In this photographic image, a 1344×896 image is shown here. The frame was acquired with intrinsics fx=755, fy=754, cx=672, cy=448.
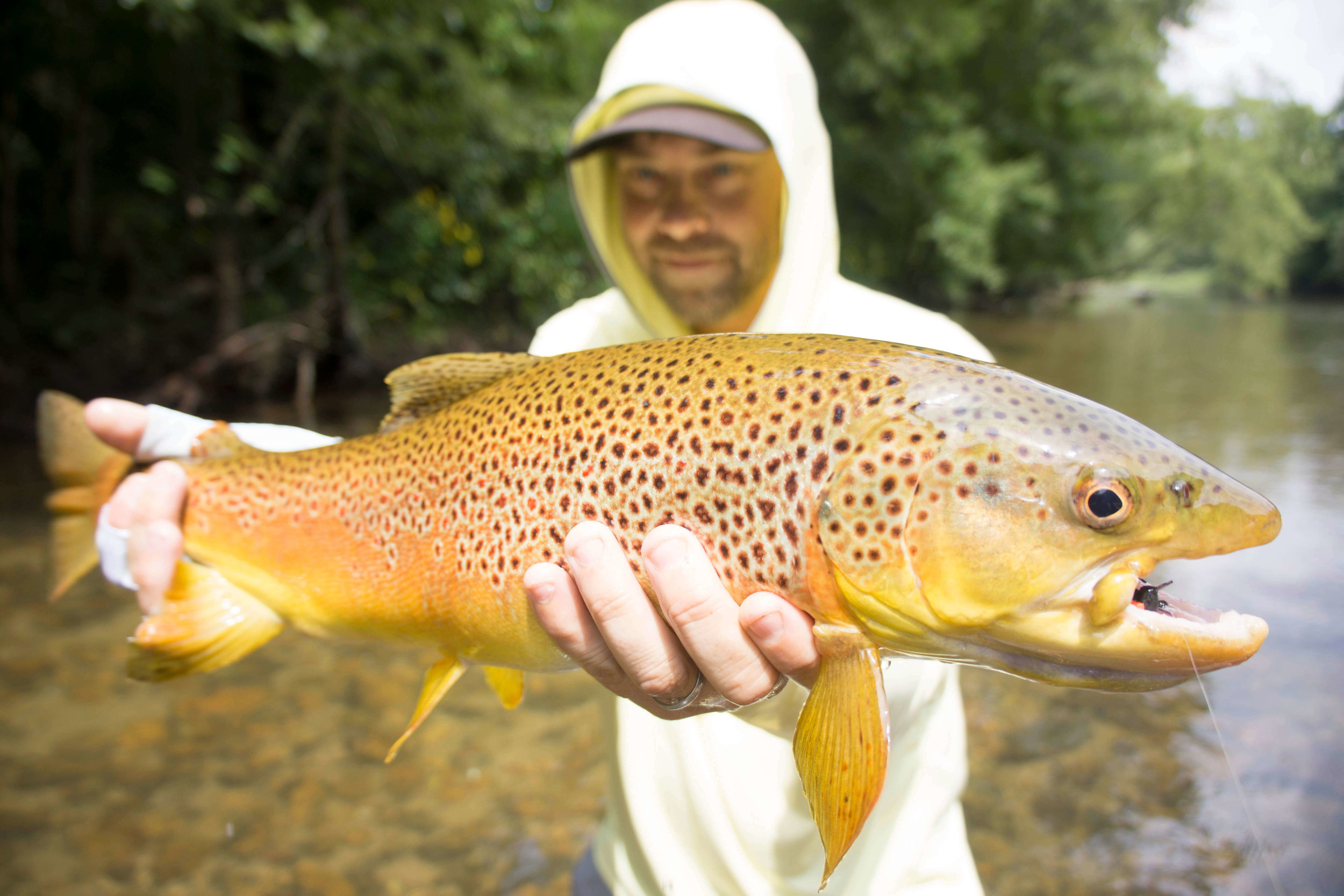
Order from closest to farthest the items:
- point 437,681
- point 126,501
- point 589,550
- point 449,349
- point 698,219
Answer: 1. point 589,550
2. point 437,681
3. point 126,501
4. point 698,219
5. point 449,349

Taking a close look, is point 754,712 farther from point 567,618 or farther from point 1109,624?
point 1109,624

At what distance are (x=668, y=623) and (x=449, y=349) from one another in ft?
33.3

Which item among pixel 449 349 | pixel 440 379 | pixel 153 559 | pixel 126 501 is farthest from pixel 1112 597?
pixel 449 349

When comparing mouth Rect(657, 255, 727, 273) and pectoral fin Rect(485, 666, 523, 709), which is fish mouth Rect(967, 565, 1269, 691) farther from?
mouth Rect(657, 255, 727, 273)

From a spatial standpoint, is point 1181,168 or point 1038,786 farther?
point 1181,168

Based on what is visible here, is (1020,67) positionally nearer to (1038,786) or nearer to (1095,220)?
(1095,220)

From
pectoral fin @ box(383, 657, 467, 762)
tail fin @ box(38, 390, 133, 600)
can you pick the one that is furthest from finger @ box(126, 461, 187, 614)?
pectoral fin @ box(383, 657, 467, 762)

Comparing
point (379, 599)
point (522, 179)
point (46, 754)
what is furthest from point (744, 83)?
point (522, 179)

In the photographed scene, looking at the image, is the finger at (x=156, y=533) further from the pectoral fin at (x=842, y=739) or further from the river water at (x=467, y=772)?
the river water at (x=467, y=772)

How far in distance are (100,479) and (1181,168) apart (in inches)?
1306

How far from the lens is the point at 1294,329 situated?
925 inches

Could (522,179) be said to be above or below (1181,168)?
below

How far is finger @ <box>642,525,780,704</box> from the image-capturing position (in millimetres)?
1284

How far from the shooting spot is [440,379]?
1862mm
